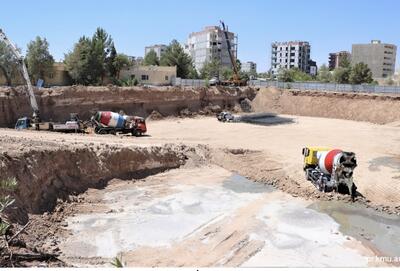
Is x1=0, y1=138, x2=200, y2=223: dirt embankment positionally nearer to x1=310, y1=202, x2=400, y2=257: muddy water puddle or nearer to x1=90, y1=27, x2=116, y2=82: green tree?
x1=310, y1=202, x2=400, y2=257: muddy water puddle

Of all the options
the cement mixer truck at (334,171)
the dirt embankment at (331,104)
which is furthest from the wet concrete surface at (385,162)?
the dirt embankment at (331,104)

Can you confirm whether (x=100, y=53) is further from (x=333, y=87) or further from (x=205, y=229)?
(x=205, y=229)

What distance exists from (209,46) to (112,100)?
118068mm

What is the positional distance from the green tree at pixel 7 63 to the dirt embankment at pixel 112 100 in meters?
12.6

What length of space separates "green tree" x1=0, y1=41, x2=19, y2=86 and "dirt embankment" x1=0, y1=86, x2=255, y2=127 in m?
12.6

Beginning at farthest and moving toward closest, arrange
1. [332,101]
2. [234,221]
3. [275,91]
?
[275,91], [332,101], [234,221]

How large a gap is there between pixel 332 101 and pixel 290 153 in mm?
33952

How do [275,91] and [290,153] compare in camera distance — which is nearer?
[290,153]

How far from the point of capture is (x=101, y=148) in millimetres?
28797

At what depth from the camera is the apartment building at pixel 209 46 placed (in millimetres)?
163000

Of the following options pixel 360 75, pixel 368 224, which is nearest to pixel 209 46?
pixel 360 75

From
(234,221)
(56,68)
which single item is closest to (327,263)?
(234,221)

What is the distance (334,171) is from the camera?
2559 cm

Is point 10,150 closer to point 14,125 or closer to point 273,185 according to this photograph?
point 273,185
